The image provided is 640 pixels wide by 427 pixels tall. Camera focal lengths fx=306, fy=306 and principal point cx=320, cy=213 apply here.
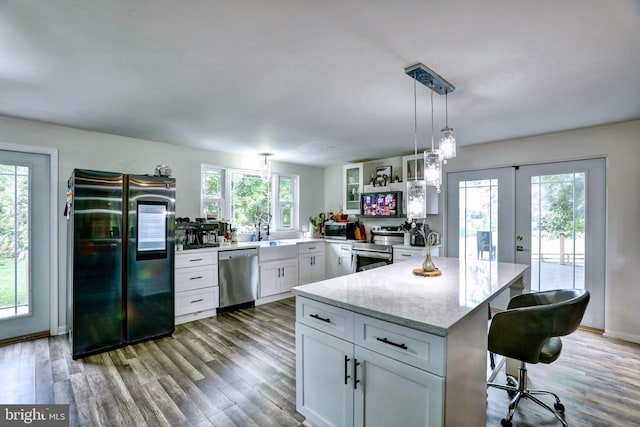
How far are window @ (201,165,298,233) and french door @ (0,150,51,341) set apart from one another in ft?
6.04

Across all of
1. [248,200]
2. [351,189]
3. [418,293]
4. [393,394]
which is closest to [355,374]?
[393,394]

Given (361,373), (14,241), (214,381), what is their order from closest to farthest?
(361,373) < (214,381) < (14,241)

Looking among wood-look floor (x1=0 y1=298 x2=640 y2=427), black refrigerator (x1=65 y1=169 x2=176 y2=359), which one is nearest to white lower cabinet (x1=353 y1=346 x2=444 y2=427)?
wood-look floor (x1=0 y1=298 x2=640 y2=427)

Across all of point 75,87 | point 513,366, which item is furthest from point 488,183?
point 75,87

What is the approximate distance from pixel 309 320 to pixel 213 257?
8.37 ft

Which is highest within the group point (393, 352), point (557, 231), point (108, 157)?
point (108, 157)

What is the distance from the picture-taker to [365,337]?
5.28 feet

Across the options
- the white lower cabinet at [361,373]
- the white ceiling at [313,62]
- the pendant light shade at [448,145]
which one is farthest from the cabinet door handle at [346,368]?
the white ceiling at [313,62]

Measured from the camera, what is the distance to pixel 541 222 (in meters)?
3.86

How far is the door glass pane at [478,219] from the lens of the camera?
4250 millimetres

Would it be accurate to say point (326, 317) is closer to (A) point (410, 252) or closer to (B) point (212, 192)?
(A) point (410, 252)

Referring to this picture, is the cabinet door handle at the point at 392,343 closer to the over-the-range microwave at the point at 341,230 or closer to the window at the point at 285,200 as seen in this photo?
the over-the-range microwave at the point at 341,230

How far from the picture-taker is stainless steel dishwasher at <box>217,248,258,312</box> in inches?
164

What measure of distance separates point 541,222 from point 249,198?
427 centimetres
